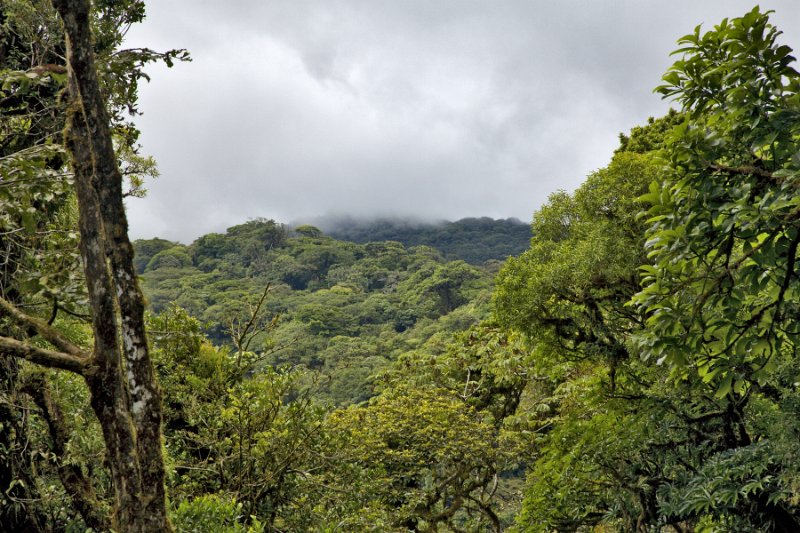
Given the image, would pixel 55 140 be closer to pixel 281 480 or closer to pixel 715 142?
pixel 281 480

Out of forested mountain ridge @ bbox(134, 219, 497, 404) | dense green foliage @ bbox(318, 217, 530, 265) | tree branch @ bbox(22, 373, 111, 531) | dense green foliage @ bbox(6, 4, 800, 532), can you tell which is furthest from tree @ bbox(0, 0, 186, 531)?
dense green foliage @ bbox(318, 217, 530, 265)

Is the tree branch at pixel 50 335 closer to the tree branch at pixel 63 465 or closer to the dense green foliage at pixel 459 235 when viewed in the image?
the tree branch at pixel 63 465

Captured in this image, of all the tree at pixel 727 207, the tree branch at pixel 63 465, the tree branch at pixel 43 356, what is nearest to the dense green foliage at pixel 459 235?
the tree branch at pixel 63 465

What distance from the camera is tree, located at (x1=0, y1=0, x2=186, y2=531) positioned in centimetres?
292

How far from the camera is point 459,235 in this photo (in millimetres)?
135625

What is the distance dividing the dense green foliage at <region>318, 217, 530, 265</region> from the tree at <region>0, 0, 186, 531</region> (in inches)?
4087

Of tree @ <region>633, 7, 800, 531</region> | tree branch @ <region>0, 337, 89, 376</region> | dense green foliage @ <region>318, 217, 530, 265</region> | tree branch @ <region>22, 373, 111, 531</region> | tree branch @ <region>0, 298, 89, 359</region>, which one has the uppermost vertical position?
dense green foliage @ <region>318, 217, 530, 265</region>

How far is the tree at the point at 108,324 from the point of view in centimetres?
292

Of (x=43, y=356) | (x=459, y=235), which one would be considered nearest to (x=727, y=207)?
(x=43, y=356)

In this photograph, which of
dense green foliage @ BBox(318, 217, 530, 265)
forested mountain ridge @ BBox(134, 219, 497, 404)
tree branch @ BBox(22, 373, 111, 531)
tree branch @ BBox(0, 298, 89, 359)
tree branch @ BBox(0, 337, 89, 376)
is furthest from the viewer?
dense green foliage @ BBox(318, 217, 530, 265)

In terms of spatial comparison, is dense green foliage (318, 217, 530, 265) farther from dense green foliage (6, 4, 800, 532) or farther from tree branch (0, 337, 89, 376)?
tree branch (0, 337, 89, 376)

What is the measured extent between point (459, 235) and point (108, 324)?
134 meters

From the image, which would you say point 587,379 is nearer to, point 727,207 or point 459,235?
point 727,207

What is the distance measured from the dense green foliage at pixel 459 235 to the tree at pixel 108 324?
341 ft
